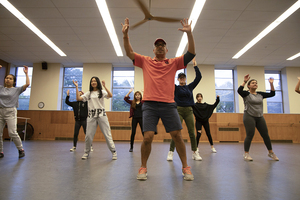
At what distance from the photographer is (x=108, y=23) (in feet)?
20.8

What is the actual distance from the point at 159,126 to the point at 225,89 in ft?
16.4

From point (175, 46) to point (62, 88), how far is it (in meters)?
6.82

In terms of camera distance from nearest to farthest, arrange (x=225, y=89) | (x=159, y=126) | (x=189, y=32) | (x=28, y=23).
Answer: (x=189, y=32), (x=28, y=23), (x=159, y=126), (x=225, y=89)

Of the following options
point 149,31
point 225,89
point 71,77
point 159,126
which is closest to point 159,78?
point 149,31

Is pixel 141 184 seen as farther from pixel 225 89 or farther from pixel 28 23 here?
pixel 225 89

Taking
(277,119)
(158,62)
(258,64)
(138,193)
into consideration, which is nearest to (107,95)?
(158,62)

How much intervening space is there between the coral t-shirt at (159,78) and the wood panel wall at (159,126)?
6156 millimetres

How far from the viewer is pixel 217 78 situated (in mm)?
11008

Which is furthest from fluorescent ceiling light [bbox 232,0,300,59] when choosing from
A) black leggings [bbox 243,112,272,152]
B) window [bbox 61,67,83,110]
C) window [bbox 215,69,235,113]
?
window [bbox 61,67,83,110]

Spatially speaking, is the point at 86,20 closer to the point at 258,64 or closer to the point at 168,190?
the point at 168,190

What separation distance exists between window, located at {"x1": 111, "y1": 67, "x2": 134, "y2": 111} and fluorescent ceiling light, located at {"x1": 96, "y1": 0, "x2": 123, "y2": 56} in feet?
7.80

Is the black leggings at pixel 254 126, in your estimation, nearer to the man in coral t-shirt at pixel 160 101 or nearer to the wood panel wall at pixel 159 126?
the man in coral t-shirt at pixel 160 101

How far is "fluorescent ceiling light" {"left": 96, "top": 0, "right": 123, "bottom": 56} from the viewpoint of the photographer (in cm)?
537

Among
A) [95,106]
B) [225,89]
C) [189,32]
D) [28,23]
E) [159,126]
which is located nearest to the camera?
[189,32]
